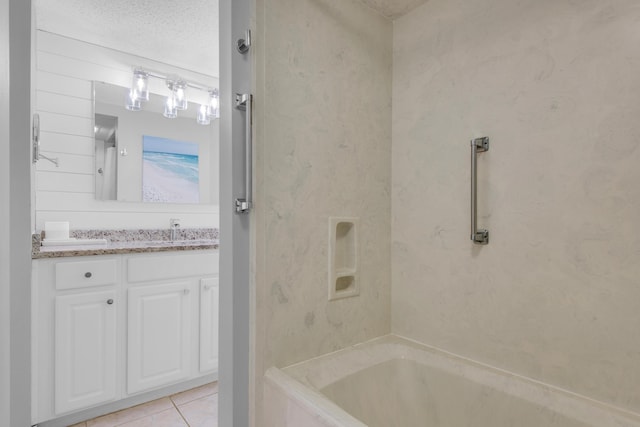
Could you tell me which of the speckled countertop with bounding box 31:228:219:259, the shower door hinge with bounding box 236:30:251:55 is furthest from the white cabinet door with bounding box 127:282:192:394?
the shower door hinge with bounding box 236:30:251:55

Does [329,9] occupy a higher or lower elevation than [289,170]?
higher

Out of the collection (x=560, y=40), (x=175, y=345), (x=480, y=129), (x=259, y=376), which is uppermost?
(x=560, y=40)

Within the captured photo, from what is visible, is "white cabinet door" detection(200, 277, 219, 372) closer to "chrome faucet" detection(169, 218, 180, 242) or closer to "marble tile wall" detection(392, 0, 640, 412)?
"chrome faucet" detection(169, 218, 180, 242)

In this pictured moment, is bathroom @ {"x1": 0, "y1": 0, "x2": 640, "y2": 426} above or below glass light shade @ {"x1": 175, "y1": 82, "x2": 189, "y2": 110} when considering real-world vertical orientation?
below

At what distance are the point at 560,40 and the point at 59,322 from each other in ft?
8.25

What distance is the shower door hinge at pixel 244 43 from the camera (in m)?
1.17

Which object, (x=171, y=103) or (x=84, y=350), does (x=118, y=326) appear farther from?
(x=171, y=103)

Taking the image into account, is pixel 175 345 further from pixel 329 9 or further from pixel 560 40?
pixel 560 40

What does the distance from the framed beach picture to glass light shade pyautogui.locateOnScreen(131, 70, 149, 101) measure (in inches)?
12.0

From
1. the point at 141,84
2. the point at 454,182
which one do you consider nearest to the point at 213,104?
the point at 141,84

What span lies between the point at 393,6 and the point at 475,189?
3.10 feet

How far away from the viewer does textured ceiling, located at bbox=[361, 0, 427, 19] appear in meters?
1.51

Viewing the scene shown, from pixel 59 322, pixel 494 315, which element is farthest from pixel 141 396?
pixel 494 315

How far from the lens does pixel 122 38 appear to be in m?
2.32
